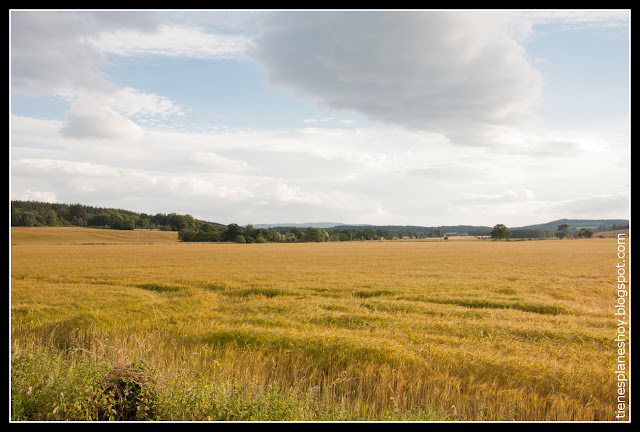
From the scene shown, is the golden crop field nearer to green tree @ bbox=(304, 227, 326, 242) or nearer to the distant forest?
the distant forest

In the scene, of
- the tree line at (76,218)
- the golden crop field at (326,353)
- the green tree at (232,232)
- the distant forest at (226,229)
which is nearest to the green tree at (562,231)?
the distant forest at (226,229)

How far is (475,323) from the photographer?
1401 cm

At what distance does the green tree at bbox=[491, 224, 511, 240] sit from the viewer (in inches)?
6407

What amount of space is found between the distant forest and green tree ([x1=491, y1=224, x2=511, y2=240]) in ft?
7.22

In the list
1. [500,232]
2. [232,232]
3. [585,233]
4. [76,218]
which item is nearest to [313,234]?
[232,232]

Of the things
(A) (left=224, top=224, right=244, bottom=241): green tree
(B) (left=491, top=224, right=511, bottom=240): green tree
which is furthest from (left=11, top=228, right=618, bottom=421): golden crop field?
(B) (left=491, top=224, right=511, bottom=240): green tree

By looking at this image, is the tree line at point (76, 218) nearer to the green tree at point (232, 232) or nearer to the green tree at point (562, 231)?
the green tree at point (232, 232)

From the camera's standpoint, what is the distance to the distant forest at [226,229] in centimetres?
14538

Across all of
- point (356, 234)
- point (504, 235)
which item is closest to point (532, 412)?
point (504, 235)

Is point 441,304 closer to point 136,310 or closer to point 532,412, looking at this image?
point 532,412

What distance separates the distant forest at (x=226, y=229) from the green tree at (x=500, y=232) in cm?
220

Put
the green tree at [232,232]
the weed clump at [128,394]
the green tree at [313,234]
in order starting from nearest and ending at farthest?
1. the weed clump at [128,394]
2. the green tree at [232,232]
3. the green tree at [313,234]

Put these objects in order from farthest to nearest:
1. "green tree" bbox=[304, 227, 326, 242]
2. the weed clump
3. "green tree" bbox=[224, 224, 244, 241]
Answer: "green tree" bbox=[304, 227, 326, 242] → "green tree" bbox=[224, 224, 244, 241] → the weed clump

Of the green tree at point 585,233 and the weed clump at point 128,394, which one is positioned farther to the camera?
the green tree at point 585,233
